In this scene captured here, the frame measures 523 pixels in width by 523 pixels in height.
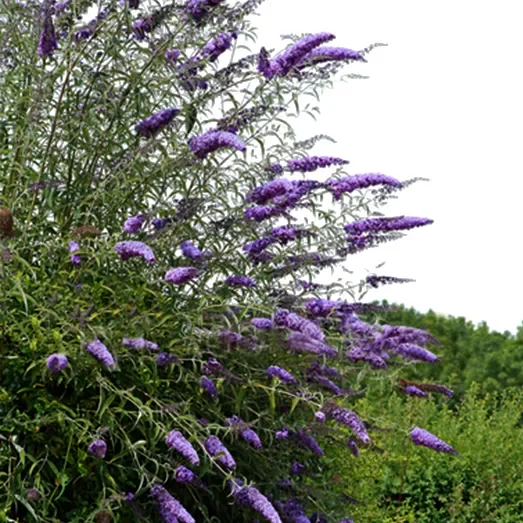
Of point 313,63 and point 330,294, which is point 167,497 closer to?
point 330,294

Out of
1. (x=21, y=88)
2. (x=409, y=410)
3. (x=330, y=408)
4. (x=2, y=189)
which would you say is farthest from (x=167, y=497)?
(x=409, y=410)

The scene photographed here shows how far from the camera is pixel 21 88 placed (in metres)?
4.81

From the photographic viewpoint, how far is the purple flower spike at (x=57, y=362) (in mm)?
3602

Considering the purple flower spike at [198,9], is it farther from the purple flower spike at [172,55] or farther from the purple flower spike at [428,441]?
the purple flower spike at [428,441]

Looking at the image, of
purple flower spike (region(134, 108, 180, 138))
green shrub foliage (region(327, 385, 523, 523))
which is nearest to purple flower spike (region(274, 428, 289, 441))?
purple flower spike (region(134, 108, 180, 138))

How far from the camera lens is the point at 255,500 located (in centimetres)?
376

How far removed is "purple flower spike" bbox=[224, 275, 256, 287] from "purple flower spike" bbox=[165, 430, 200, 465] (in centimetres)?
86

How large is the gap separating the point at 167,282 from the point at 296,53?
1.09 metres

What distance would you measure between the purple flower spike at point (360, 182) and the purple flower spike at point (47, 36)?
1.38 m

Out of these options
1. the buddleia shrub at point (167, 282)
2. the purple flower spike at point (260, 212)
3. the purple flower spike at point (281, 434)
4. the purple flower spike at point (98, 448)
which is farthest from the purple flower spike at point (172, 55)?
the purple flower spike at point (98, 448)

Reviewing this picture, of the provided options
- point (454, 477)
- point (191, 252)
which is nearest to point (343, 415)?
point (191, 252)

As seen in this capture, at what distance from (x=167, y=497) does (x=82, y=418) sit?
48 cm

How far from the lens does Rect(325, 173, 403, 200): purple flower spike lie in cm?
451

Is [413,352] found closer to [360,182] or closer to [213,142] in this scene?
[360,182]
